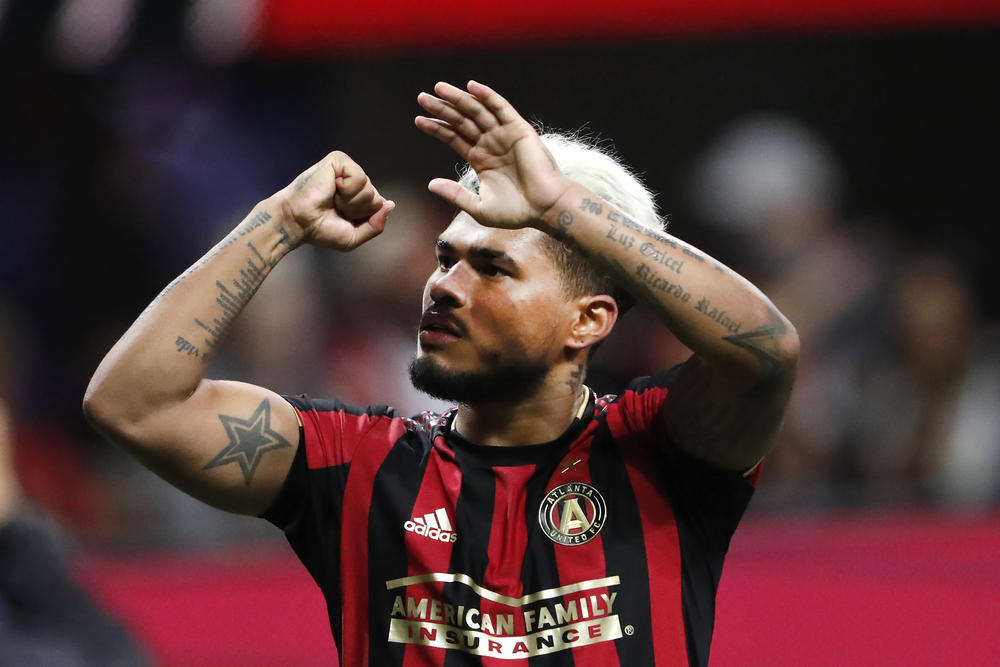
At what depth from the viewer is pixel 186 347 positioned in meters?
2.18

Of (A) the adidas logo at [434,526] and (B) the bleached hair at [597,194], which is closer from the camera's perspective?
(A) the adidas logo at [434,526]

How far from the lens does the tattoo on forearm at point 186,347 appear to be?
7.14 ft

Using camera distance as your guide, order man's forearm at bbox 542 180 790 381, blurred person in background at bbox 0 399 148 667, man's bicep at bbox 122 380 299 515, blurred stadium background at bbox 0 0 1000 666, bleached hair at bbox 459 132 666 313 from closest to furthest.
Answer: man's forearm at bbox 542 180 790 381, man's bicep at bbox 122 380 299 515, bleached hair at bbox 459 132 666 313, blurred person in background at bbox 0 399 148 667, blurred stadium background at bbox 0 0 1000 666

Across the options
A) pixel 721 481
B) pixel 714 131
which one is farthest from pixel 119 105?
pixel 721 481

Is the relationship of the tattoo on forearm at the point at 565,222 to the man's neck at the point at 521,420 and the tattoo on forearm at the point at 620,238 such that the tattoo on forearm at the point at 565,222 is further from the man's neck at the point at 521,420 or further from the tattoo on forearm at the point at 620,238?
the man's neck at the point at 521,420

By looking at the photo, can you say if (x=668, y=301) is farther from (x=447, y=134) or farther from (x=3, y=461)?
(x=3, y=461)

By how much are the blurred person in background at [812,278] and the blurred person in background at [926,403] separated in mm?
80

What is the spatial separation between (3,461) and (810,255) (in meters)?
4.07

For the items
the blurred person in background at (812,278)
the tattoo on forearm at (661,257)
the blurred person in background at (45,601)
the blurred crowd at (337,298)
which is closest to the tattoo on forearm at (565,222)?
the tattoo on forearm at (661,257)

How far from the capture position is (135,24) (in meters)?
6.30

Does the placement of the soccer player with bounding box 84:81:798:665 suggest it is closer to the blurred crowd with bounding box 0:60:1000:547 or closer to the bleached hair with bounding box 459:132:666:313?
the bleached hair with bounding box 459:132:666:313

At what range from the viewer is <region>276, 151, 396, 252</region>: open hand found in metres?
2.30

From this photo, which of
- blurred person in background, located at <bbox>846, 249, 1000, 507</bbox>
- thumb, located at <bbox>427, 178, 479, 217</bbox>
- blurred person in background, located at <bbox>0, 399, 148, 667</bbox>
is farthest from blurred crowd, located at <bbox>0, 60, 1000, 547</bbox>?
thumb, located at <bbox>427, 178, 479, 217</bbox>

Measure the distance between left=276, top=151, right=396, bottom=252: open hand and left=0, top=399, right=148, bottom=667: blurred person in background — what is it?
1.11 metres
